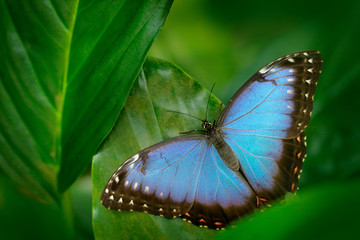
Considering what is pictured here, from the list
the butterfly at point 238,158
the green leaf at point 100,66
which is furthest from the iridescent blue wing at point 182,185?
the green leaf at point 100,66

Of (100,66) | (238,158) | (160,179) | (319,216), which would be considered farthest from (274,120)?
(319,216)

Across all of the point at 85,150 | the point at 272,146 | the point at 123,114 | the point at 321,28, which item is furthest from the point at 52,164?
the point at 321,28

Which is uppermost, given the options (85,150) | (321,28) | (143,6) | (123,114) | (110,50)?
(321,28)

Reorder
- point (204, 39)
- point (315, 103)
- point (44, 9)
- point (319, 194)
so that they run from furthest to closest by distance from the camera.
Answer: point (204, 39), point (315, 103), point (44, 9), point (319, 194)

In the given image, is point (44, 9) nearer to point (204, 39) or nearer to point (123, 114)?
point (123, 114)

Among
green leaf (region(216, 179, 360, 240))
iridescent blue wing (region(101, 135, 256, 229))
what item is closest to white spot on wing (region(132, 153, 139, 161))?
iridescent blue wing (region(101, 135, 256, 229))

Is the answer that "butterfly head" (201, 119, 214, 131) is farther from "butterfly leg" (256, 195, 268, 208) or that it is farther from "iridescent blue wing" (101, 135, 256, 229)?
"butterfly leg" (256, 195, 268, 208)
